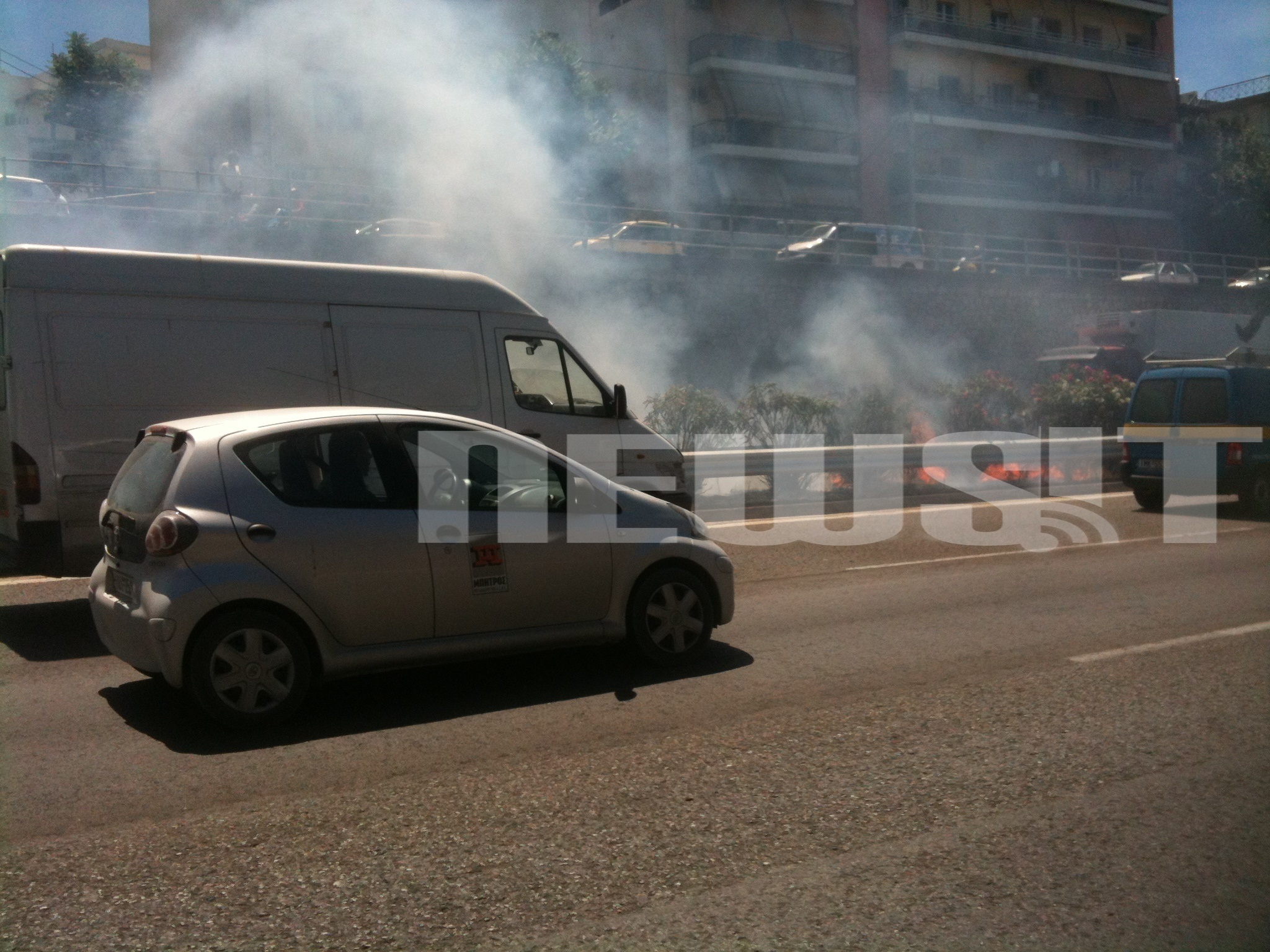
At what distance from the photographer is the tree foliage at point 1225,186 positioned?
53062 millimetres

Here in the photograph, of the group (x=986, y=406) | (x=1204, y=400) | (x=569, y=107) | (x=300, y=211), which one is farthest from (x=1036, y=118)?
(x=1204, y=400)

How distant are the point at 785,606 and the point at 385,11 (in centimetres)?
3223

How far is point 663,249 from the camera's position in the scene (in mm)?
28328

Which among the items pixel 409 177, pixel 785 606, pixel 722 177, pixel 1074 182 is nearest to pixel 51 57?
pixel 409 177

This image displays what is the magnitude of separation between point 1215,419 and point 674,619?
9.80 meters

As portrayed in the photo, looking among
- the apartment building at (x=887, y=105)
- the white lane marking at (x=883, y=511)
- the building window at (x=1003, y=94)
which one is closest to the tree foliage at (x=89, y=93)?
the apartment building at (x=887, y=105)

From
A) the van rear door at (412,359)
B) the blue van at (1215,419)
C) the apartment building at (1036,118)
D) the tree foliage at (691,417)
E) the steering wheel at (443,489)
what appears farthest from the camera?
the apartment building at (1036,118)

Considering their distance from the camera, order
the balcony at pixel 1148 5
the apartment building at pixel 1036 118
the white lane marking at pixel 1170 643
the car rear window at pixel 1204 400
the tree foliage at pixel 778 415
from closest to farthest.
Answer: the white lane marking at pixel 1170 643 → the car rear window at pixel 1204 400 → the tree foliage at pixel 778 415 → the apartment building at pixel 1036 118 → the balcony at pixel 1148 5

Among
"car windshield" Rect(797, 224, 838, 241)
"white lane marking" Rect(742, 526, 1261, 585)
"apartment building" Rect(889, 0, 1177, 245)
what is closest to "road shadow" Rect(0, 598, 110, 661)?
"white lane marking" Rect(742, 526, 1261, 585)

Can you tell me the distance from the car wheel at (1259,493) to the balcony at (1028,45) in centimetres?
3858

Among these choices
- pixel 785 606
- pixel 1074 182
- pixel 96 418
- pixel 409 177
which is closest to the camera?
pixel 96 418

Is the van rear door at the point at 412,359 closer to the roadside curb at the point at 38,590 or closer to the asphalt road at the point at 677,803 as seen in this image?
the roadside curb at the point at 38,590

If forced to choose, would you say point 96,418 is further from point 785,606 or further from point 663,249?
point 663,249

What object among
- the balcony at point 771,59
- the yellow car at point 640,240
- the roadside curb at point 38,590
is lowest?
the roadside curb at point 38,590
